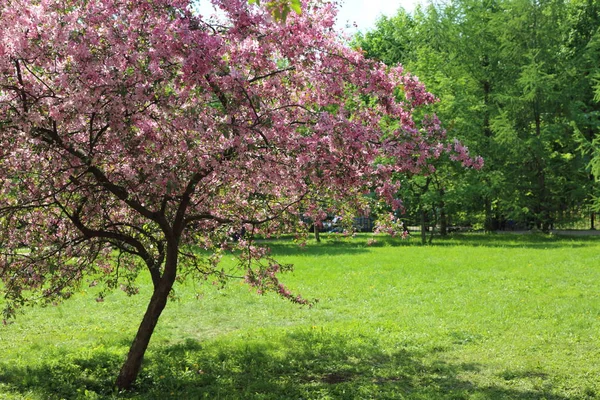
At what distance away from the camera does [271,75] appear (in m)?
6.66

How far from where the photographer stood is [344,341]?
1016cm

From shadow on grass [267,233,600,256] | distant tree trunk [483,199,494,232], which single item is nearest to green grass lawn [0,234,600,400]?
shadow on grass [267,233,600,256]

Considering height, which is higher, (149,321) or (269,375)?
(149,321)

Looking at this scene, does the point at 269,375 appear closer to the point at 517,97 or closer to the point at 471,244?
the point at 471,244

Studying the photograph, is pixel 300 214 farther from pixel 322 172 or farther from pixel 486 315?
pixel 486 315

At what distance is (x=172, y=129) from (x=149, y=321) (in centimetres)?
256

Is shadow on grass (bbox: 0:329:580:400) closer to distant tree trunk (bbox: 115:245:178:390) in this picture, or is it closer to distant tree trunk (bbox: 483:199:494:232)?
distant tree trunk (bbox: 115:245:178:390)

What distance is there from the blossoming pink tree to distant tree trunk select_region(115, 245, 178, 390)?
2 cm

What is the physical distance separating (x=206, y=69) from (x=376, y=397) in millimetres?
4170

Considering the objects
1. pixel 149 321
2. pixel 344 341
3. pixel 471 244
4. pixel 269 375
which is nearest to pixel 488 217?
pixel 471 244

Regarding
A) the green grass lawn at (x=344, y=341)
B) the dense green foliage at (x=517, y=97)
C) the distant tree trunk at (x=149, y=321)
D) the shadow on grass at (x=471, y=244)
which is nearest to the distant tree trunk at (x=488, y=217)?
the dense green foliage at (x=517, y=97)

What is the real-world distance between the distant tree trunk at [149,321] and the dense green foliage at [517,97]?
2213cm

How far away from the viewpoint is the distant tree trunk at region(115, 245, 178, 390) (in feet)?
24.3

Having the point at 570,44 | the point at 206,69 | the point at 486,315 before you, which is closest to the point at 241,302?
the point at 486,315
